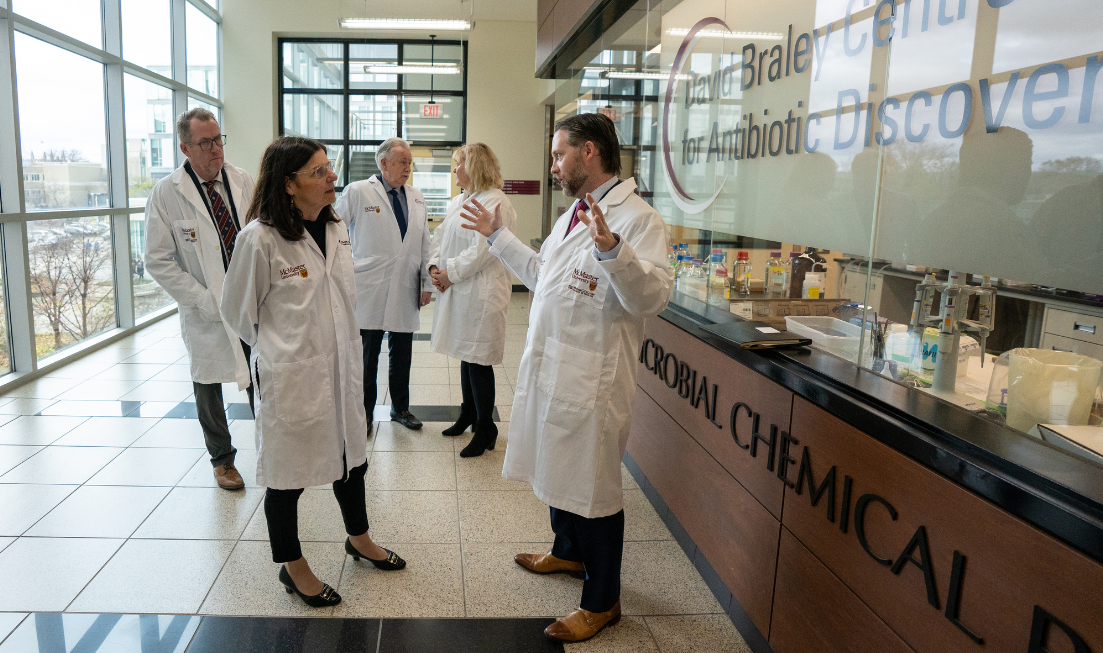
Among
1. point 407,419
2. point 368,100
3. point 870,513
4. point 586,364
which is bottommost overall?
point 407,419

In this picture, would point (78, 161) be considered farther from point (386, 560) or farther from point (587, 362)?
point (587, 362)

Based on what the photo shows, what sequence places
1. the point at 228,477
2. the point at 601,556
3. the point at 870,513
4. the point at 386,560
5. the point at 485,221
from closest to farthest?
the point at 870,513, the point at 601,556, the point at 485,221, the point at 386,560, the point at 228,477

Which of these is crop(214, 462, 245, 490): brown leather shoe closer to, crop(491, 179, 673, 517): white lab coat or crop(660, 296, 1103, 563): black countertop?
crop(491, 179, 673, 517): white lab coat

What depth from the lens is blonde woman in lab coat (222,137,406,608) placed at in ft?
7.00

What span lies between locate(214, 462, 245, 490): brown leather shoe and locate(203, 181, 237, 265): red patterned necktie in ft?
3.19

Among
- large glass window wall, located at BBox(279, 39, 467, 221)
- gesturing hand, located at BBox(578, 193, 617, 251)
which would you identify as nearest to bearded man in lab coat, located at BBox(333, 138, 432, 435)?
gesturing hand, located at BBox(578, 193, 617, 251)

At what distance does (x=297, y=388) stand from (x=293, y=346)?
0.13 m

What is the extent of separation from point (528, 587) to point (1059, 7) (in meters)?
2.25

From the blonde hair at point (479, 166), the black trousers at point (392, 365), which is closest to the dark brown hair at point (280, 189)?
the blonde hair at point (479, 166)

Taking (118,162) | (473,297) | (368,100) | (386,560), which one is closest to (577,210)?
(386,560)

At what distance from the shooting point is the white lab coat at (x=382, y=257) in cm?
386

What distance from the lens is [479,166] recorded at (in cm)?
372

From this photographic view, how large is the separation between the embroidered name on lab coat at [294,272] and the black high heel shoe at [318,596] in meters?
1.01

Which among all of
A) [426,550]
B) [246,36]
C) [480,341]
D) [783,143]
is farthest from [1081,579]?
[246,36]
